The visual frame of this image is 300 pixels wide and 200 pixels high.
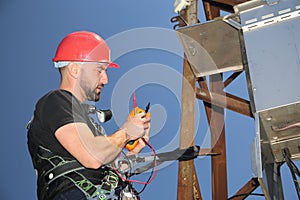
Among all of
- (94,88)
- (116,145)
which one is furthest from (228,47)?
(116,145)

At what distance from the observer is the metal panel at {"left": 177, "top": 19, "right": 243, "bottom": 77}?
13.1 feet

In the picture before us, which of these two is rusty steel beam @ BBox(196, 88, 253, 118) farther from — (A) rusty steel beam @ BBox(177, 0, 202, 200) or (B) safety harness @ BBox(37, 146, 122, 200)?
(B) safety harness @ BBox(37, 146, 122, 200)

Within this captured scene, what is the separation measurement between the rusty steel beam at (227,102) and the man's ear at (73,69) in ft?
5.67

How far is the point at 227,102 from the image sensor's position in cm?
455

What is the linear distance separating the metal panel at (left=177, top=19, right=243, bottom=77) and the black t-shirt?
163 cm

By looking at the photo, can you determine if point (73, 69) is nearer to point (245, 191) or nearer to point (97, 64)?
point (97, 64)

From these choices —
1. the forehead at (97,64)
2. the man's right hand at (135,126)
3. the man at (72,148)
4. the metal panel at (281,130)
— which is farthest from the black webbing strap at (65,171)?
the metal panel at (281,130)

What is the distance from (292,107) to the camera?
2.95m

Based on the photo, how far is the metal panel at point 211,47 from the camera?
4.00 meters

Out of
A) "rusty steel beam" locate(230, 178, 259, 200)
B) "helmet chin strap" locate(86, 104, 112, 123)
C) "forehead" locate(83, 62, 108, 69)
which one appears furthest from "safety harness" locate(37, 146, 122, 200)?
"rusty steel beam" locate(230, 178, 259, 200)

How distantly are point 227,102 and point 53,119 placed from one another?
2.36 meters

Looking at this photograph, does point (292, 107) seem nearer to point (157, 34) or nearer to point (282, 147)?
point (282, 147)

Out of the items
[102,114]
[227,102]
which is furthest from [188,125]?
[102,114]

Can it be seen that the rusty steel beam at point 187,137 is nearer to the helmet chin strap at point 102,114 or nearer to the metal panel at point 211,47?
the metal panel at point 211,47
